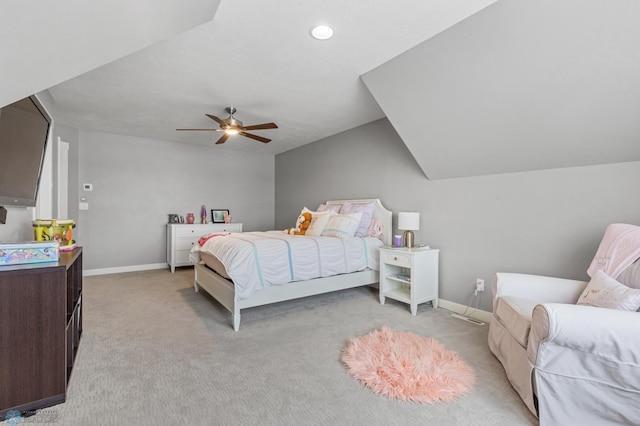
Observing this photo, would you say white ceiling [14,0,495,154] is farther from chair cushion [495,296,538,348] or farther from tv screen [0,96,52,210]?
chair cushion [495,296,538,348]

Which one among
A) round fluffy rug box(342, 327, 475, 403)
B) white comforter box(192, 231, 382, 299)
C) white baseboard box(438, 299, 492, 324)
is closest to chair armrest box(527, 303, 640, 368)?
round fluffy rug box(342, 327, 475, 403)

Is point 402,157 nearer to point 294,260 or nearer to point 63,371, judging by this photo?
point 294,260

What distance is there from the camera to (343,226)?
3.79 meters

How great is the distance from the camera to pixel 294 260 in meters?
3.12

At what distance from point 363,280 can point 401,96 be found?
2.11 m

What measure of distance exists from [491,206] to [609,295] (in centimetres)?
140

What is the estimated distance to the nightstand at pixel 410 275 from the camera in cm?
319

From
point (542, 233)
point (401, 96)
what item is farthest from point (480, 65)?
point (542, 233)

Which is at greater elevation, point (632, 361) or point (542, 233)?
point (542, 233)

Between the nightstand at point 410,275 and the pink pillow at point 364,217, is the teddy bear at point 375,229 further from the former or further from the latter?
the nightstand at point 410,275

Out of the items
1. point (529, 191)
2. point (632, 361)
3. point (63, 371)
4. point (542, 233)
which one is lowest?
point (63, 371)

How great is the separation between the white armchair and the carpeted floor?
7.5 inches

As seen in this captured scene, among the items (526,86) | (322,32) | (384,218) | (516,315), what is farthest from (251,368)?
(526,86)

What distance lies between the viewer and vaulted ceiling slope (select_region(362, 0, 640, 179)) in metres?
1.77
